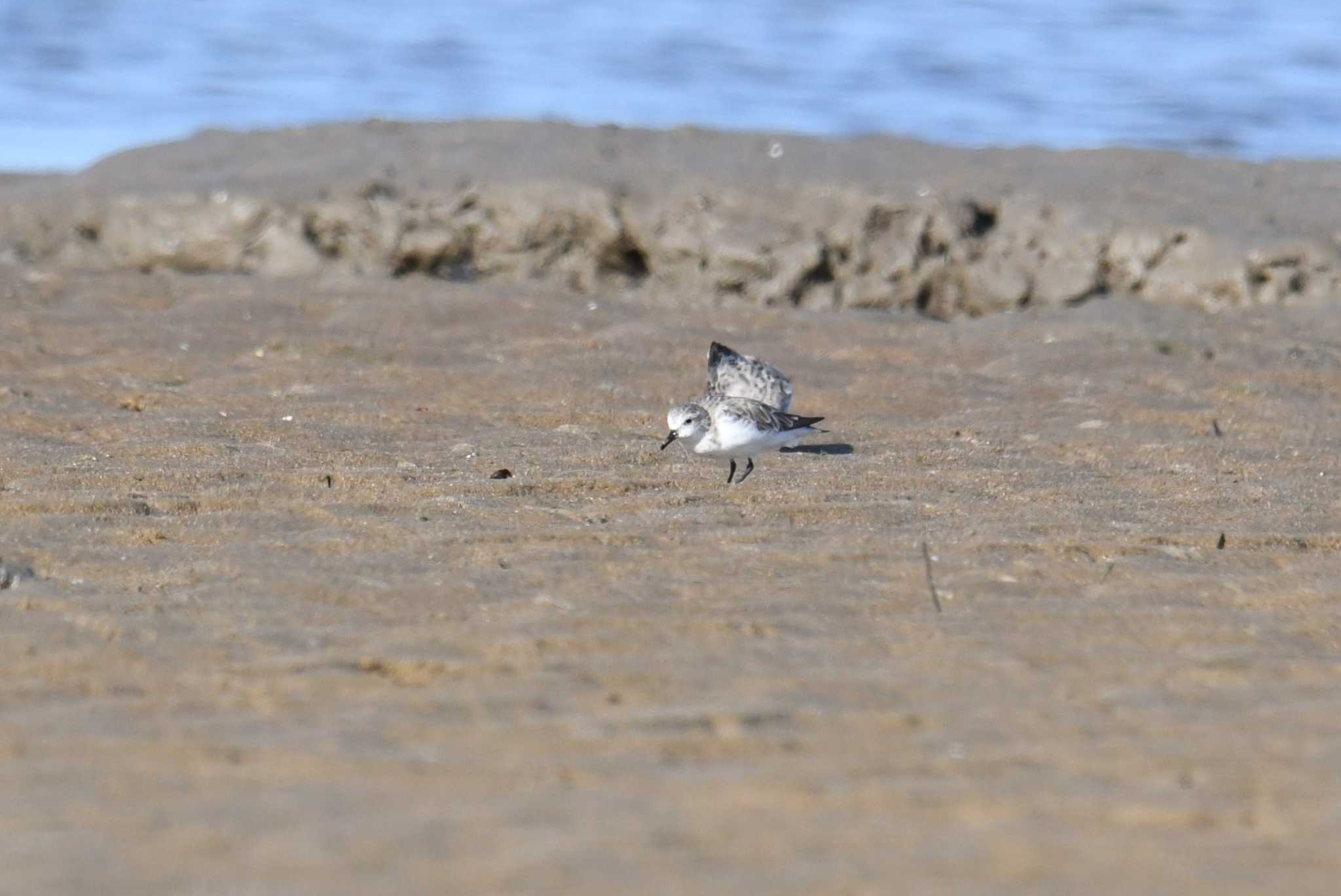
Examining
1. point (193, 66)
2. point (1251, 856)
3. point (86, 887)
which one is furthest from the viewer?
point (193, 66)

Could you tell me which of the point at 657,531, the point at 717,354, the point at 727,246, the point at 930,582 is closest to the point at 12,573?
the point at 657,531

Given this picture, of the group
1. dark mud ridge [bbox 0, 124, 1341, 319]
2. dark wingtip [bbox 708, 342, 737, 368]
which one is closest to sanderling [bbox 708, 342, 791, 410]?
dark wingtip [bbox 708, 342, 737, 368]

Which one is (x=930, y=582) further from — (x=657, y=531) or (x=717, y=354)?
(x=717, y=354)

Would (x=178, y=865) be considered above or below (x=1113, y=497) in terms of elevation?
below

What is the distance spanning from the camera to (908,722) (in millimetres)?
3879

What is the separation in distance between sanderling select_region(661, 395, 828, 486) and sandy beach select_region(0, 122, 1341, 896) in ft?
0.34

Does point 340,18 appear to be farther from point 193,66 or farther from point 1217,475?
point 1217,475

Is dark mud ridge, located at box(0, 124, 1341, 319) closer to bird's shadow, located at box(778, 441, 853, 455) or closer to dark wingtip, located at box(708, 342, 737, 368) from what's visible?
dark wingtip, located at box(708, 342, 737, 368)

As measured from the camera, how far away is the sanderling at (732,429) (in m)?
6.20

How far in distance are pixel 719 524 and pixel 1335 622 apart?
66.7 inches

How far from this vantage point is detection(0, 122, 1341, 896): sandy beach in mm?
3344

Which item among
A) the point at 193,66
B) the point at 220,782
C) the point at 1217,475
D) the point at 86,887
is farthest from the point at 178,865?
the point at 193,66

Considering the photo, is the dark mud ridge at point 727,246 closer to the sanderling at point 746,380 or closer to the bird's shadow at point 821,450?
the sanderling at point 746,380

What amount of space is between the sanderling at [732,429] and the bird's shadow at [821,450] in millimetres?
182
